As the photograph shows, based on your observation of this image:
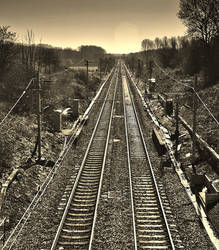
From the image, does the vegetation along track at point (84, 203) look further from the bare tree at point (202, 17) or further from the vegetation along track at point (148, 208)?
the bare tree at point (202, 17)

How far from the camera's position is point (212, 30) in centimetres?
3841

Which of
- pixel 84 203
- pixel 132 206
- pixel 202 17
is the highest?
pixel 202 17

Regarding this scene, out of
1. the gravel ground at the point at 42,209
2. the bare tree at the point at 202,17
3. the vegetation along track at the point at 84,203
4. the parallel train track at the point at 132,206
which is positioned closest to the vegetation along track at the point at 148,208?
the parallel train track at the point at 132,206

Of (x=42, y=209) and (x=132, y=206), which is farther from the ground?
(x=132, y=206)

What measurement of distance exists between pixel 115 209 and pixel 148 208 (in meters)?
1.21

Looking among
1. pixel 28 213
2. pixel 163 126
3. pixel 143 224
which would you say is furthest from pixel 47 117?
pixel 143 224

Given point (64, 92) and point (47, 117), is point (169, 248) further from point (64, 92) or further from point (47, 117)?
point (64, 92)

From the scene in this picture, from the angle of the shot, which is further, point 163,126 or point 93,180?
point 163,126

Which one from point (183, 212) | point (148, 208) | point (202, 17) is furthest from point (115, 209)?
point (202, 17)

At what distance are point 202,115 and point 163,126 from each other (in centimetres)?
300

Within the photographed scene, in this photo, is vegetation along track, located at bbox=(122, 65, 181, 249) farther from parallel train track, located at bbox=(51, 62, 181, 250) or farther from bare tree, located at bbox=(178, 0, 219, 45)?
bare tree, located at bbox=(178, 0, 219, 45)

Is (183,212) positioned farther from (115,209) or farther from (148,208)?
(115,209)

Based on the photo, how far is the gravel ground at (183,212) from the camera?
951cm

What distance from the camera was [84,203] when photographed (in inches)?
472
